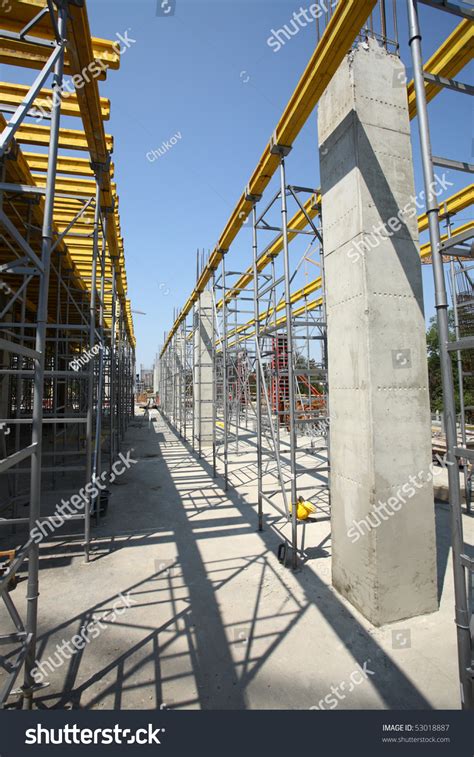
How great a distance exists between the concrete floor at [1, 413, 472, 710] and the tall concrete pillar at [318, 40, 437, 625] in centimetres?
47

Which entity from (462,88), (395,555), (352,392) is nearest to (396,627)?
(395,555)

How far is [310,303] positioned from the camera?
48.7 ft

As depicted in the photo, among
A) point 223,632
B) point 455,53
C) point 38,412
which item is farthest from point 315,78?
point 223,632

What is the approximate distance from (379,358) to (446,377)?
4.55ft

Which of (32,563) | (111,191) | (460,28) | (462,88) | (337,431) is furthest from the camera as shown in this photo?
(111,191)

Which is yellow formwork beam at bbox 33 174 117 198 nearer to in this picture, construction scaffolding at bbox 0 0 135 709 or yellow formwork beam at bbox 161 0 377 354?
construction scaffolding at bbox 0 0 135 709

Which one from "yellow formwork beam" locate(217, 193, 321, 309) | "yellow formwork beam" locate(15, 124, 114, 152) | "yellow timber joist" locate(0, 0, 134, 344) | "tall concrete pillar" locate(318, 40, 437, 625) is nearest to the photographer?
"yellow timber joist" locate(0, 0, 134, 344)

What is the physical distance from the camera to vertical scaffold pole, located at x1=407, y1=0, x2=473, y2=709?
2447mm

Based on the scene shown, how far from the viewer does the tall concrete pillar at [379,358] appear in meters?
3.83

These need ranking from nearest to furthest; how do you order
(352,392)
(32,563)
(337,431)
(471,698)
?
(471,698), (32,563), (352,392), (337,431)

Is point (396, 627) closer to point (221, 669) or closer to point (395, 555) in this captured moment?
point (395, 555)

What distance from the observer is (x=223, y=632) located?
3662mm

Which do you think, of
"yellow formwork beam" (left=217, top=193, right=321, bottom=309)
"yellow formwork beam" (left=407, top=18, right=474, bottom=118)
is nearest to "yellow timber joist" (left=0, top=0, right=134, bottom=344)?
"yellow formwork beam" (left=217, top=193, right=321, bottom=309)

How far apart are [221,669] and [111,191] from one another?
7.03 metres
